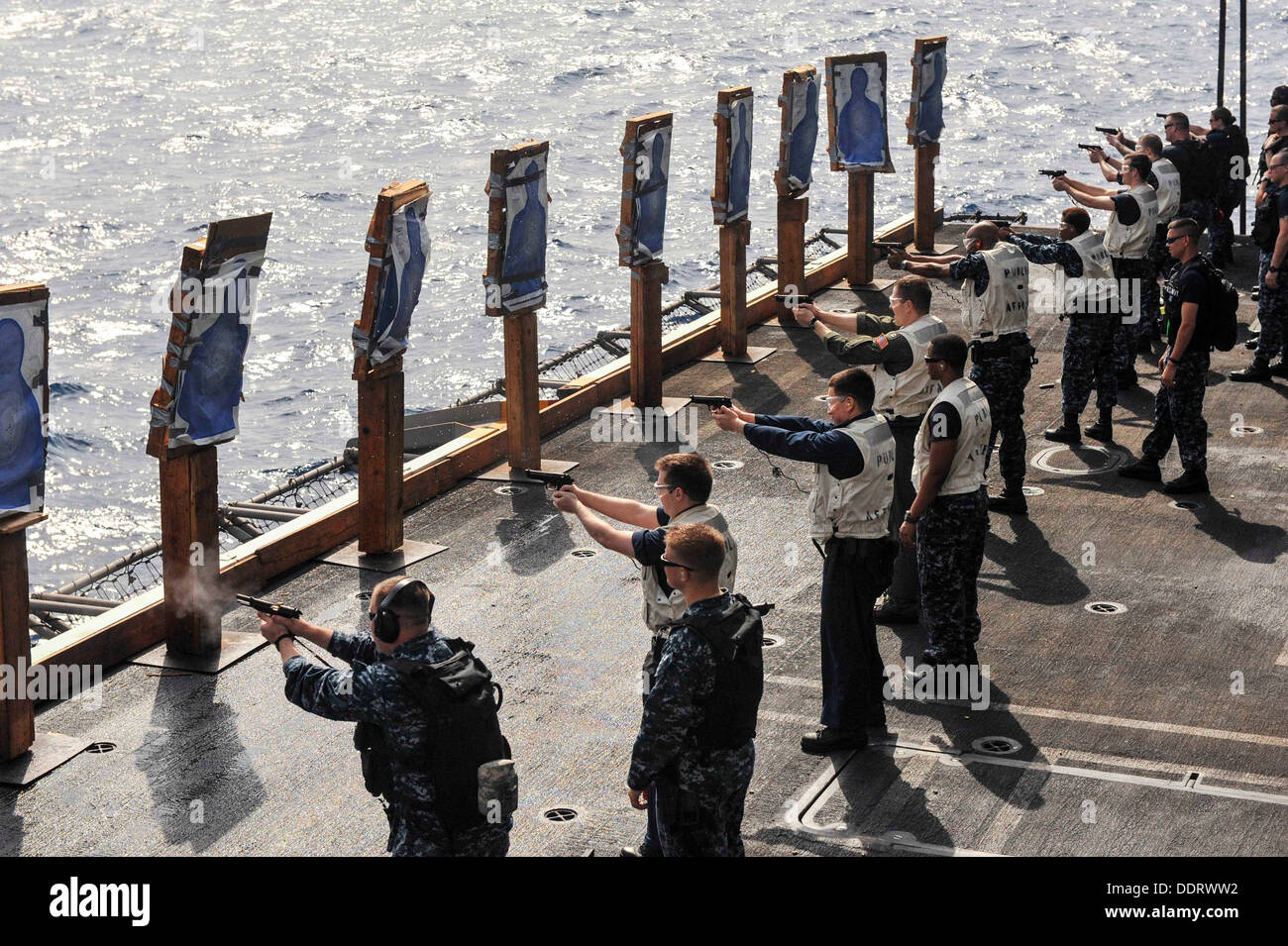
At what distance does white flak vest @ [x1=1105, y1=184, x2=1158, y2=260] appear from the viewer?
1502 centimetres

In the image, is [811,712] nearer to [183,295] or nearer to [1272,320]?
[183,295]

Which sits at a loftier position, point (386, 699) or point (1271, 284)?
point (386, 699)

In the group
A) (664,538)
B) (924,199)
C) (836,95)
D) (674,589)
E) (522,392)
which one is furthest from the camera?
(924,199)

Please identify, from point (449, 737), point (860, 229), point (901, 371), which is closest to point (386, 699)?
point (449, 737)

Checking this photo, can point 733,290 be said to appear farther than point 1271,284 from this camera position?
Yes

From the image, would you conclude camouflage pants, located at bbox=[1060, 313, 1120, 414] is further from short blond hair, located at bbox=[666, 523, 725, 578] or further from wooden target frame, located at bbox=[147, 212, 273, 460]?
short blond hair, located at bbox=[666, 523, 725, 578]

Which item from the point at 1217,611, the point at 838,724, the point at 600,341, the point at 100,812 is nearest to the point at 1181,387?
the point at 1217,611

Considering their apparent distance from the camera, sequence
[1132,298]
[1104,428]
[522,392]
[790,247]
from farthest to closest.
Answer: [790,247], [1132,298], [1104,428], [522,392]

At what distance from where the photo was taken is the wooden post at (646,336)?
15.8m

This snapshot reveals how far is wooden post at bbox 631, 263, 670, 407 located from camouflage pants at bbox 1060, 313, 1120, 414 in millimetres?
3627

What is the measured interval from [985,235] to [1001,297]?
0.48 metres

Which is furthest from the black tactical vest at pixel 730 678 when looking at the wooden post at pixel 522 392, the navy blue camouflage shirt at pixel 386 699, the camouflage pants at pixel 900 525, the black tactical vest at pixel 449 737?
the wooden post at pixel 522 392

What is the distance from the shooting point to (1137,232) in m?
15.1

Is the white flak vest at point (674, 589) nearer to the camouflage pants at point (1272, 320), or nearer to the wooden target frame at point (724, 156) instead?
the wooden target frame at point (724, 156)
